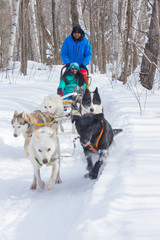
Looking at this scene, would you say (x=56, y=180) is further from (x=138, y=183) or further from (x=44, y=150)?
(x=138, y=183)

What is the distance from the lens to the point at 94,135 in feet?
10.4

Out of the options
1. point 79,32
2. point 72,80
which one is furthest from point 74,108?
point 79,32

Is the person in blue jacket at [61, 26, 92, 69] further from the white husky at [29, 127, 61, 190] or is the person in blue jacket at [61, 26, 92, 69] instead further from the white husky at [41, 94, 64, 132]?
the white husky at [29, 127, 61, 190]

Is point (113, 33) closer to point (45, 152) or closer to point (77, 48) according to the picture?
point (77, 48)

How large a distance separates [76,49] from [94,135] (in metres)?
4.10

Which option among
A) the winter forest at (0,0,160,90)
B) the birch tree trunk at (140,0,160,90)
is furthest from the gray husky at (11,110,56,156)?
the birch tree trunk at (140,0,160,90)

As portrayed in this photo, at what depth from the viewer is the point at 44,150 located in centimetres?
282

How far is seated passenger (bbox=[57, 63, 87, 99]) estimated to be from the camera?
611cm

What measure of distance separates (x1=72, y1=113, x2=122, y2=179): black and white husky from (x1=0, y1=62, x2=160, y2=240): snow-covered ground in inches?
5.0

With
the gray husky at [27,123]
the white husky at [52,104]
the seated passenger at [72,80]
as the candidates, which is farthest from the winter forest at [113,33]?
the gray husky at [27,123]

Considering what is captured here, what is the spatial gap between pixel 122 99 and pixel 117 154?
3.69 m

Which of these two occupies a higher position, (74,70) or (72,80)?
(74,70)

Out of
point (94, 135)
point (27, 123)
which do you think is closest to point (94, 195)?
point (94, 135)

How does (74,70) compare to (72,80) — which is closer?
(74,70)
